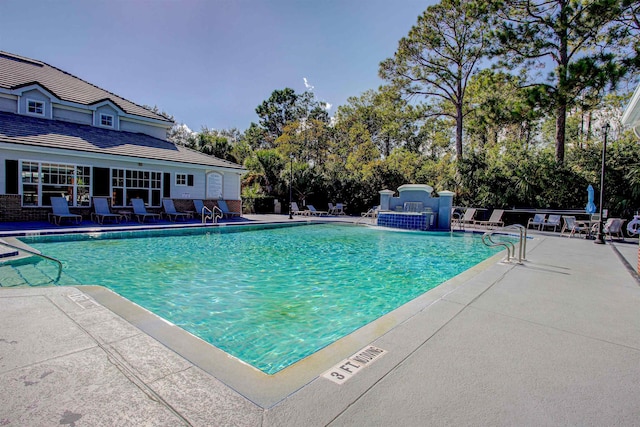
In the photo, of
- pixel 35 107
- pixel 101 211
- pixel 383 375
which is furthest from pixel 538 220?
pixel 35 107

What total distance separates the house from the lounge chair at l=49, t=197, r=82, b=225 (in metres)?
0.94

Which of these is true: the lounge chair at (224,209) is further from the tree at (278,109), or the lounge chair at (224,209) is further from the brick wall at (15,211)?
the tree at (278,109)

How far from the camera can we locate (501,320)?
3830 mm

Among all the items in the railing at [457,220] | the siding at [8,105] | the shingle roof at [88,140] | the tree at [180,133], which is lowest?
the railing at [457,220]

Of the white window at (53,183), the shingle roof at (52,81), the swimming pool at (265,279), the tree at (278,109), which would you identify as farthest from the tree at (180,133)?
the swimming pool at (265,279)

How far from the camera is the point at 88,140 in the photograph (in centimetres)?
1568

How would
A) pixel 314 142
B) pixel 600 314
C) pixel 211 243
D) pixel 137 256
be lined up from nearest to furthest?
pixel 600 314 → pixel 137 256 → pixel 211 243 → pixel 314 142

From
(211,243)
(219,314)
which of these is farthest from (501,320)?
(211,243)

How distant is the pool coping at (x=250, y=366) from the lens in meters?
2.40

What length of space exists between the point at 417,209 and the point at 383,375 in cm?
1447

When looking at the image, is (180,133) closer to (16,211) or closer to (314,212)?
(314,212)

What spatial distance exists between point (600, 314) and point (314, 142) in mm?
33802

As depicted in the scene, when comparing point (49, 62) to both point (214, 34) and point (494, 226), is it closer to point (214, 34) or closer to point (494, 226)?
point (214, 34)

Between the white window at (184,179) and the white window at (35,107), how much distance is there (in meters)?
6.61
